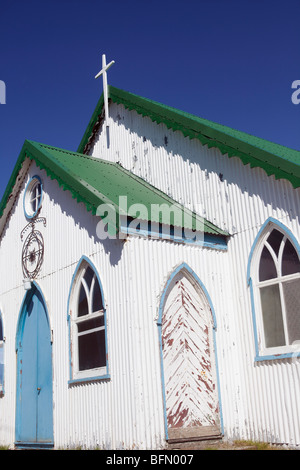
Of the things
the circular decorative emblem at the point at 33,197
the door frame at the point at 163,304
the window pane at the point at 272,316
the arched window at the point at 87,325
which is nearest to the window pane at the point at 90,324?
the arched window at the point at 87,325

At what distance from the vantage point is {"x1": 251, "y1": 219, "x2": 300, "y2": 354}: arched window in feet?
33.1

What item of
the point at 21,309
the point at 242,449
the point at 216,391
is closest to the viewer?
the point at 242,449

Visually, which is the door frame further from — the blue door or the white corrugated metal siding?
the blue door

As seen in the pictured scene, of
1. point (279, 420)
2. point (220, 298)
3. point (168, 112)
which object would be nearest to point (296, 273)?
point (220, 298)

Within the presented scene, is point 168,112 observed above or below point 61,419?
above

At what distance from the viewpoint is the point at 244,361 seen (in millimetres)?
10828

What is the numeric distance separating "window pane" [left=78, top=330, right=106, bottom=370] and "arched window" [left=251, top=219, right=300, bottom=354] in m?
3.08

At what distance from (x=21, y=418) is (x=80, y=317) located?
11.2 ft

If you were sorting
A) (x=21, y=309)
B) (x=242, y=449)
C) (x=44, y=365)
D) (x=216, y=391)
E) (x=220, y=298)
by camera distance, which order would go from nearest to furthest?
(x=242, y=449)
(x=216, y=391)
(x=220, y=298)
(x=44, y=365)
(x=21, y=309)

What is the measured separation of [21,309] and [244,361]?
576cm

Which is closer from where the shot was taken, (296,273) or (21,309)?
(296,273)

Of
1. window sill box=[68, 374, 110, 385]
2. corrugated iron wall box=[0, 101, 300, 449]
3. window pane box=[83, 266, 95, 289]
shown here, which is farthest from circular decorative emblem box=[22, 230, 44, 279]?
window sill box=[68, 374, 110, 385]
